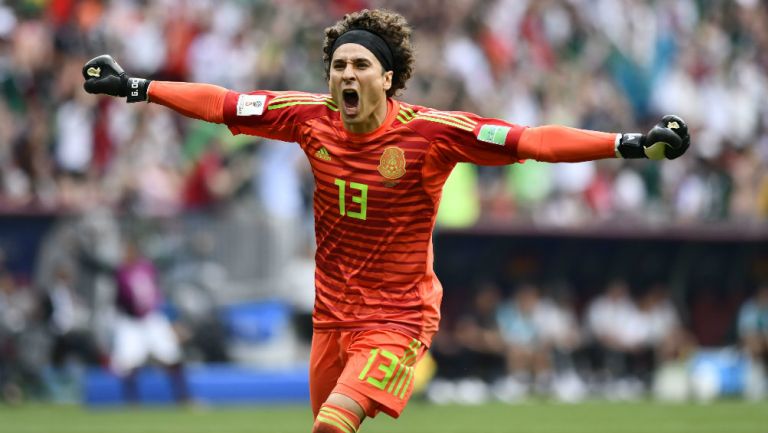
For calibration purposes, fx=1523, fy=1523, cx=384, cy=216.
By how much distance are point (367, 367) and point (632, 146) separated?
1.71m

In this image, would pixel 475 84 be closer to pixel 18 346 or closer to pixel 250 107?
pixel 18 346

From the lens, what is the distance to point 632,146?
7250 millimetres

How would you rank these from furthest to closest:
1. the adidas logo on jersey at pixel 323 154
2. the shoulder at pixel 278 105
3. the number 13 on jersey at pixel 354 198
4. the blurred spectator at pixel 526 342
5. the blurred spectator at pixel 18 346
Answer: the blurred spectator at pixel 526 342 → the blurred spectator at pixel 18 346 → the shoulder at pixel 278 105 → the adidas logo on jersey at pixel 323 154 → the number 13 on jersey at pixel 354 198

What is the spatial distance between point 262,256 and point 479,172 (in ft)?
10.7

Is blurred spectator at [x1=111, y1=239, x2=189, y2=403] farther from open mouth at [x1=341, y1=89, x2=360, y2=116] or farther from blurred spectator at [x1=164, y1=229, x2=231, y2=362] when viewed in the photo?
open mouth at [x1=341, y1=89, x2=360, y2=116]

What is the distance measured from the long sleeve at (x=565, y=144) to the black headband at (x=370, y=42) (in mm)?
854

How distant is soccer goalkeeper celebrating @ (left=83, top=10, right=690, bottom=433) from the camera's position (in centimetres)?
770

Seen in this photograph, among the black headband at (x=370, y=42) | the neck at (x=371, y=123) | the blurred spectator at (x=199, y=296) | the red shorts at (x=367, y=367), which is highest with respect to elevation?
the blurred spectator at (x=199, y=296)

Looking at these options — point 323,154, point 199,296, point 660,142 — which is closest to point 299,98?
point 323,154

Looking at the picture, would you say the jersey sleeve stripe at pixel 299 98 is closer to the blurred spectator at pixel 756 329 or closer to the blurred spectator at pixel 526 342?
the blurred spectator at pixel 526 342

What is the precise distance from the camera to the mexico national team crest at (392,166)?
25.5ft

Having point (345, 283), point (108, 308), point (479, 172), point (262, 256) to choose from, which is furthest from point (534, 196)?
point (345, 283)

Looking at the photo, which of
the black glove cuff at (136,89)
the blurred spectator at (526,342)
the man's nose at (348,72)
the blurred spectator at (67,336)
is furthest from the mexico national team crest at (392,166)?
the blurred spectator at (526,342)

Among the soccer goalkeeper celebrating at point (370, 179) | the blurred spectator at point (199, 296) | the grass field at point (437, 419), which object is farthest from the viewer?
the blurred spectator at point (199, 296)
